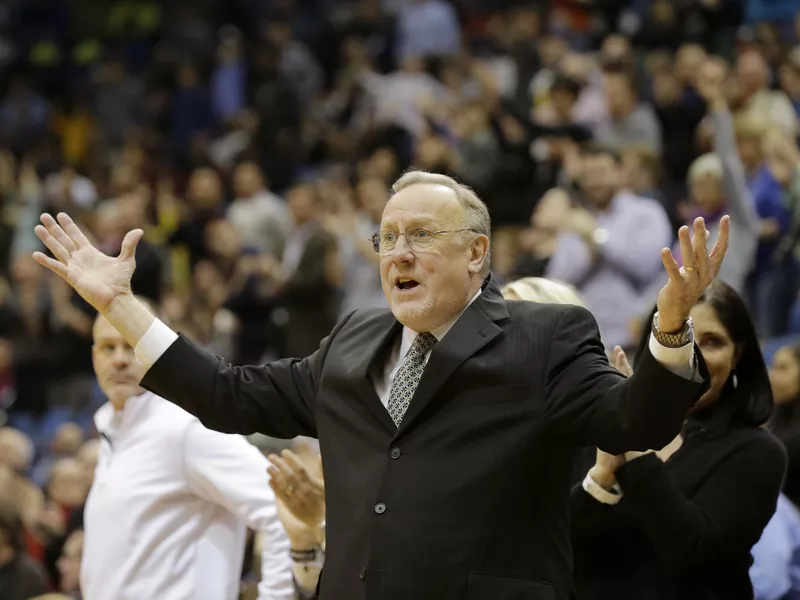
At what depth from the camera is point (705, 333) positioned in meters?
3.55

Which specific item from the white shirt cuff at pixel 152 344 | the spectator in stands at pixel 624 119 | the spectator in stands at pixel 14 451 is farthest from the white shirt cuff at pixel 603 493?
the spectator in stands at pixel 624 119

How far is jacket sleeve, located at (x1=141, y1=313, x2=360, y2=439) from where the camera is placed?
3.20 metres

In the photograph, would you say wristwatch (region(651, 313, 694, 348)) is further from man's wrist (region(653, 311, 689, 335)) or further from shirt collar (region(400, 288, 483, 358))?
shirt collar (region(400, 288, 483, 358))

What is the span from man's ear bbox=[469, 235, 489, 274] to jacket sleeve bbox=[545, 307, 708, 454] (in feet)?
0.82

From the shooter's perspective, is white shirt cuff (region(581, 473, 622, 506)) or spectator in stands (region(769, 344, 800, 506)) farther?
spectator in stands (region(769, 344, 800, 506))

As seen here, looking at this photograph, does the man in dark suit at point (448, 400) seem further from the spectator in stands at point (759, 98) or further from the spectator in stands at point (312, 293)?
the spectator in stands at point (759, 98)

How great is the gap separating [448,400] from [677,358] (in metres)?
0.57

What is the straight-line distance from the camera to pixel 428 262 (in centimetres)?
304

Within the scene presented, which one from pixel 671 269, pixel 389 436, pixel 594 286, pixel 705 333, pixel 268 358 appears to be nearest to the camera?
pixel 671 269

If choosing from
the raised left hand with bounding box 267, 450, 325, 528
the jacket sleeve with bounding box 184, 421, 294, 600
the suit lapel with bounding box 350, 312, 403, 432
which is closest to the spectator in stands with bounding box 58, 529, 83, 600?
the jacket sleeve with bounding box 184, 421, 294, 600

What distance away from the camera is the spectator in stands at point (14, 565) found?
5441mm

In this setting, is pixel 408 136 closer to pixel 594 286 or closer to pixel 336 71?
pixel 336 71

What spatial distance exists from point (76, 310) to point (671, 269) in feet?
24.3

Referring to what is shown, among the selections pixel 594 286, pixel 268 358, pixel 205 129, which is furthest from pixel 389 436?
pixel 205 129
